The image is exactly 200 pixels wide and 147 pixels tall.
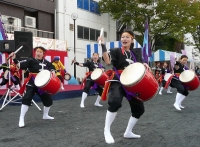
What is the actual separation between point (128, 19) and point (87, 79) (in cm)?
1163

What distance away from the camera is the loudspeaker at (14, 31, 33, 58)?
5922 millimetres

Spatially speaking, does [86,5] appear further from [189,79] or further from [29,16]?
[189,79]

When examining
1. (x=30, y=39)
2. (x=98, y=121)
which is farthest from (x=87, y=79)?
(x=98, y=121)

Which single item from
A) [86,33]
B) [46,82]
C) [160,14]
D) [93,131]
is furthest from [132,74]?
[160,14]

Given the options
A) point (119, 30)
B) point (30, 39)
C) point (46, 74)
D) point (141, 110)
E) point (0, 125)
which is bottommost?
point (0, 125)

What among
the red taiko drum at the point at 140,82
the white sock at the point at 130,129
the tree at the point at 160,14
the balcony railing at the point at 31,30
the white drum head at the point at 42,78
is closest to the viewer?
the red taiko drum at the point at 140,82

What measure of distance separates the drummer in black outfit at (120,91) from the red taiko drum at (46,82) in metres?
1.43

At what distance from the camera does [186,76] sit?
6133 millimetres

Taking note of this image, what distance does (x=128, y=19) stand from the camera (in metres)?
17.8

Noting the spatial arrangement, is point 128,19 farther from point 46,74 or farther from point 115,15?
point 46,74

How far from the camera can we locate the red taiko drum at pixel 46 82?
14.8ft

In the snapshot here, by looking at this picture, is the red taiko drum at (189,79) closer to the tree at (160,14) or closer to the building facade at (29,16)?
the building facade at (29,16)

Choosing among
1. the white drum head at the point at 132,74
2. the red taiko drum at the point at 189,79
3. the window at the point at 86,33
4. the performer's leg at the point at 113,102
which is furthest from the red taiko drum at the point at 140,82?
the window at the point at 86,33

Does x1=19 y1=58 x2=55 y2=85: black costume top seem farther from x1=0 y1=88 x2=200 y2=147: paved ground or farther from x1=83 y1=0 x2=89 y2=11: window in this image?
x1=83 y1=0 x2=89 y2=11: window
